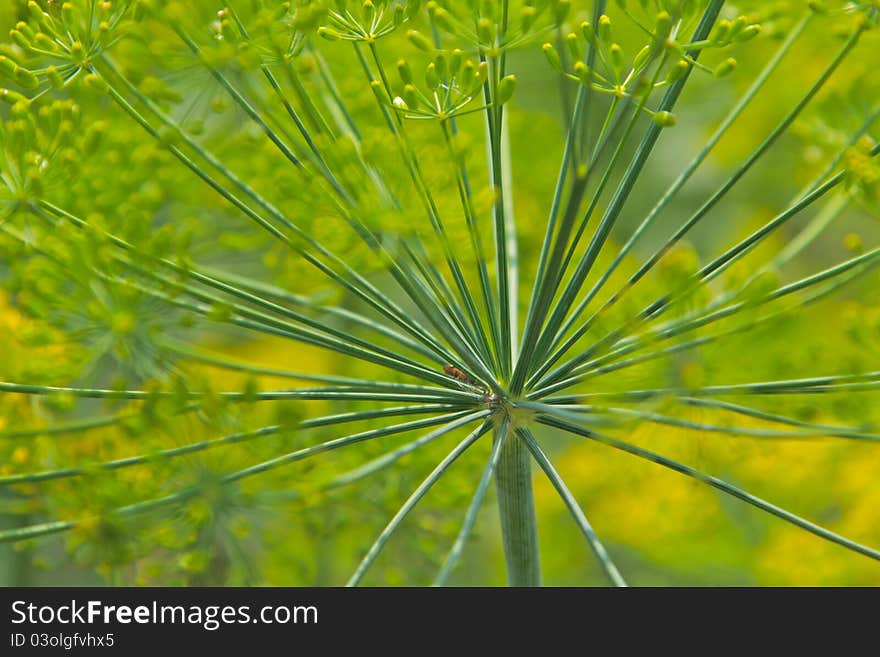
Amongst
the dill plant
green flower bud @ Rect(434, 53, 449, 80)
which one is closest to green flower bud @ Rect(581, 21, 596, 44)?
the dill plant

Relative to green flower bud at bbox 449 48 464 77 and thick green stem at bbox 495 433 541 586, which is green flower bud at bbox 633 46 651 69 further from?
thick green stem at bbox 495 433 541 586

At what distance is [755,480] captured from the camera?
359 cm

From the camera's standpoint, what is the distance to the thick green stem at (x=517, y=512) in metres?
1.89

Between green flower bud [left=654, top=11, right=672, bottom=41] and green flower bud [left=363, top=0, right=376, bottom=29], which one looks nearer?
green flower bud [left=654, top=11, right=672, bottom=41]

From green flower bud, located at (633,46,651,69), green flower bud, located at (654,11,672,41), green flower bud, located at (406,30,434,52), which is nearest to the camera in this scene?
green flower bud, located at (654,11,672,41)

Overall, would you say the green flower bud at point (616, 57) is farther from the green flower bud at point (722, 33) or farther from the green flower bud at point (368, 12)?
the green flower bud at point (368, 12)

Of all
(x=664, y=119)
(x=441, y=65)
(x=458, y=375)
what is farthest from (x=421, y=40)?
(x=458, y=375)

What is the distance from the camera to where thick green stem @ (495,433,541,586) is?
189 cm

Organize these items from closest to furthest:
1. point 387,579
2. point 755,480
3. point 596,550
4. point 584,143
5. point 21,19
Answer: point 584,143, point 596,550, point 21,19, point 387,579, point 755,480

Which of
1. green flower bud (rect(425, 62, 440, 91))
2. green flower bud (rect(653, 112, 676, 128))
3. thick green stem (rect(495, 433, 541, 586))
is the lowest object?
thick green stem (rect(495, 433, 541, 586))
